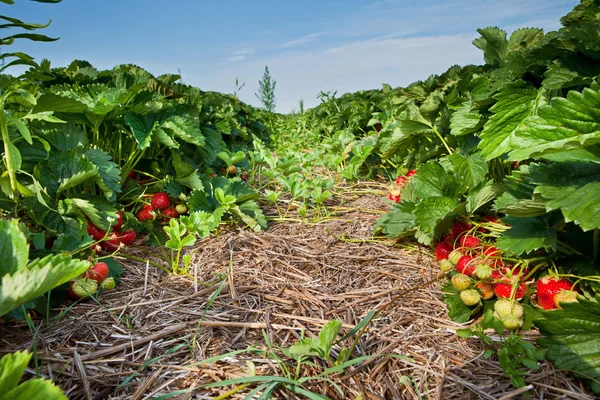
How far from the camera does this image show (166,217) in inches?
104


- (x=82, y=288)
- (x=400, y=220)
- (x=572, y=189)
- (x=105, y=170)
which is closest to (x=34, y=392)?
(x=82, y=288)

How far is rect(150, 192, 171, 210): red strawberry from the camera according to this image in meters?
2.49

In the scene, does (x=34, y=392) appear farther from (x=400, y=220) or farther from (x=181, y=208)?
(x=181, y=208)

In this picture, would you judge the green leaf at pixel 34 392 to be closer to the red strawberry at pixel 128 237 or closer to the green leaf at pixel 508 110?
the green leaf at pixel 508 110

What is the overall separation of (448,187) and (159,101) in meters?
1.55

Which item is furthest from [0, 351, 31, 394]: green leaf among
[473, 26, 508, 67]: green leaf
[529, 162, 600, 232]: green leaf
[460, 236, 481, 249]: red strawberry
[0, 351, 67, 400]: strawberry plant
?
[473, 26, 508, 67]: green leaf

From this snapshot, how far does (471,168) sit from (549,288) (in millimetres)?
647

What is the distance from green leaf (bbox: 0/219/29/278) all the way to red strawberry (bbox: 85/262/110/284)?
1.00 m

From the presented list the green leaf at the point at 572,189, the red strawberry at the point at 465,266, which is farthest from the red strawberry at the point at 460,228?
the green leaf at the point at 572,189

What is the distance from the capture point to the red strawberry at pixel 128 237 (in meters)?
2.25

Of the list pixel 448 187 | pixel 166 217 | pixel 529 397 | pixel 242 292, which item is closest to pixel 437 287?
pixel 448 187

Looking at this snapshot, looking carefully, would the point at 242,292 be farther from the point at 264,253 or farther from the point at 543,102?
the point at 543,102

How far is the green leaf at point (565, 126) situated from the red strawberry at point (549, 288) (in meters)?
0.56

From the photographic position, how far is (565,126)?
1.19 meters
